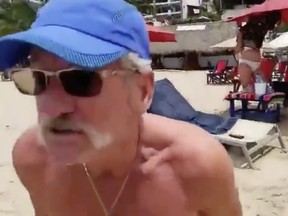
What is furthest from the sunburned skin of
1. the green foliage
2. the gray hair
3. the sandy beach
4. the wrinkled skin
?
the green foliage

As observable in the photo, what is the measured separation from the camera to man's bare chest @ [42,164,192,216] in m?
1.55

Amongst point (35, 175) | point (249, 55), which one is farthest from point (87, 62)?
point (249, 55)

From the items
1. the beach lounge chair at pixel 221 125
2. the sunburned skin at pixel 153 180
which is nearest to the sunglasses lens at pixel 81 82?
the sunburned skin at pixel 153 180

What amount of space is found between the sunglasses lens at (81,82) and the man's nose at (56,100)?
0.02m

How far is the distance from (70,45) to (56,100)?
135 mm

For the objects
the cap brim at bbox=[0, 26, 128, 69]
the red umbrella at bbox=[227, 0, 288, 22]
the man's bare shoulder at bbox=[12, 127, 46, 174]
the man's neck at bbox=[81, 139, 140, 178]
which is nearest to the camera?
the cap brim at bbox=[0, 26, 128, 69]

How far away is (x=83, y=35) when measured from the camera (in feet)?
4.09

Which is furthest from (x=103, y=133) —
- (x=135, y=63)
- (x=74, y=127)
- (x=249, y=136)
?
(x=249, y=136)

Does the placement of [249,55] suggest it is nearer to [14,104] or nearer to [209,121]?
[209,121]

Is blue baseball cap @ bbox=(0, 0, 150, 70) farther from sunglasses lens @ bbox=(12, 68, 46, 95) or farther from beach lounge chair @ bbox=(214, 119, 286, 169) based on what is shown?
beach lounge chair @ bbox=(214, 119, 286, 169)

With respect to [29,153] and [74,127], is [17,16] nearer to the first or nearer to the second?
[29,153]

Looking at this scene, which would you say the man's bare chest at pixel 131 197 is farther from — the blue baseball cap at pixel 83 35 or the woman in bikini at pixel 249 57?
the woman in bikini at pixel 249 57

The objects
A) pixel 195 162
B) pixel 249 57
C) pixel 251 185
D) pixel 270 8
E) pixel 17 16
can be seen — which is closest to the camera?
pixel 195 162

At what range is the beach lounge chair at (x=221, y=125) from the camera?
4.96 m
